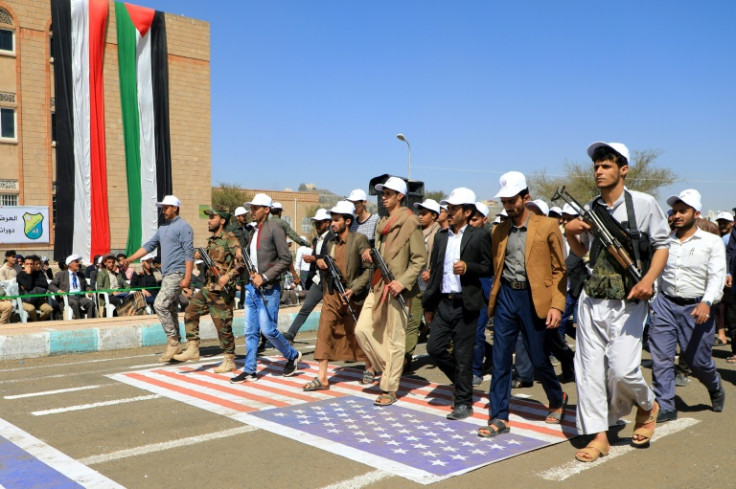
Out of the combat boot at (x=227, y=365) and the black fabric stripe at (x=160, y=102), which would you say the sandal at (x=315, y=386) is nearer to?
the combat boot at (x=227, y=365)

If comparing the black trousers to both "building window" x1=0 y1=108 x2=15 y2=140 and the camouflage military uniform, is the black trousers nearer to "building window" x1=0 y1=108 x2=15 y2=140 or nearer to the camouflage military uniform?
the camouflage military uniform

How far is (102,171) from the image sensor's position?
92.2ft

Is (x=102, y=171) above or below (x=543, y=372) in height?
above

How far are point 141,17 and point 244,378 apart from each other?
2591cm

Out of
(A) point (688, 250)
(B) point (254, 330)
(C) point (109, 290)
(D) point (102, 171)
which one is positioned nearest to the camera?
(A) point (688, 250)

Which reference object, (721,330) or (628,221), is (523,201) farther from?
(721,330)

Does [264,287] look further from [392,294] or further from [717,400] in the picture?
[717,400]

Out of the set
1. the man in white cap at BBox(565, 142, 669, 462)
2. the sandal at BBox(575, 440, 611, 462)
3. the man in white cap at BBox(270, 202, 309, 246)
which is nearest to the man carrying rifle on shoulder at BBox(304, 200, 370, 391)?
the man in white cap at BBox(565, 142, 669, 462)

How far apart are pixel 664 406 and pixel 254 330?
419 cm

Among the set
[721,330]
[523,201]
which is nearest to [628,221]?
[523,201]

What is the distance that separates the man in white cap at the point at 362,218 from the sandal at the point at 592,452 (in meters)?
3.53

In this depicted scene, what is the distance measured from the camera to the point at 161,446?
5.21 metres

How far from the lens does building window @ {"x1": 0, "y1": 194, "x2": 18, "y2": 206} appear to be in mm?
27250

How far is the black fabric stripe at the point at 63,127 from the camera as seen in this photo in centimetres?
2650
